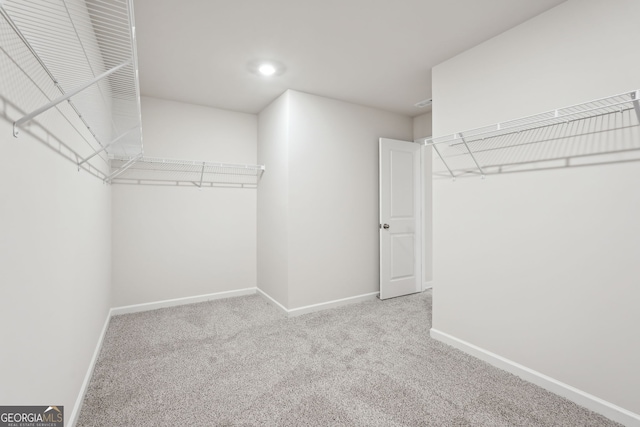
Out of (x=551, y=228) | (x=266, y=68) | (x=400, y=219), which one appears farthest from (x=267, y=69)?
(x=551, y=228)

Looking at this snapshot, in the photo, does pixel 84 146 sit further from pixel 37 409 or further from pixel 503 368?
pixel 503 368

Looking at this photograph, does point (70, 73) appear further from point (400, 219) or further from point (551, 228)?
point (400, 219)

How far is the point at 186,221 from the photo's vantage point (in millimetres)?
3574

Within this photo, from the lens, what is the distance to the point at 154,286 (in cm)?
341

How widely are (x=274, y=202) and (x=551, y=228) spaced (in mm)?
2564

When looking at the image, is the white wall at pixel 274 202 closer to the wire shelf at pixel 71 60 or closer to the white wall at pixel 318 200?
the white wall at pixel 318 200

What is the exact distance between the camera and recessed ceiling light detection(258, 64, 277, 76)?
2659mm

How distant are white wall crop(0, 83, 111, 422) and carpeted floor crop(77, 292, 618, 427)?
423 millimetres

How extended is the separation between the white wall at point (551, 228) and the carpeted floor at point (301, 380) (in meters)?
0.27

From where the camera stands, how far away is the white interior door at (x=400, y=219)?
373 cm

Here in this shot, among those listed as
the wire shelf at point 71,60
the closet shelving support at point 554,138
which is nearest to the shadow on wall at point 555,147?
the closet shelving support at point 554,138

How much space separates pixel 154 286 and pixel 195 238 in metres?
0.69

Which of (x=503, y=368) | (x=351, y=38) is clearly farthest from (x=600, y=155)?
(x=351, y=38)

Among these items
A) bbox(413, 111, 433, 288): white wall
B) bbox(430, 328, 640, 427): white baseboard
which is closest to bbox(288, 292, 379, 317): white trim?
bbox(413, 111, 433, 288): white wall
